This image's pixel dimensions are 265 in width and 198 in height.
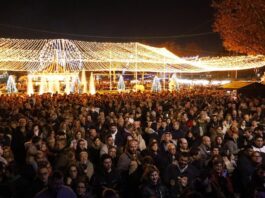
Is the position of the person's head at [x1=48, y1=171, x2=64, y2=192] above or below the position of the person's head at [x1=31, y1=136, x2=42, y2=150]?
above

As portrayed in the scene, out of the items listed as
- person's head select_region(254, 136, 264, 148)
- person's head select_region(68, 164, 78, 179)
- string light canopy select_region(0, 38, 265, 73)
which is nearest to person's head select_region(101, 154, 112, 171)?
person's head select_region(68, 164, 78, 179)

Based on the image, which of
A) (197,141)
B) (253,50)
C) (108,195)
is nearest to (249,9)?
(253,50)

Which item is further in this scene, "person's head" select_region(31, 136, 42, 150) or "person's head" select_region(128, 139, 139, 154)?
"person's head" select_region(31, 136, 42, 150)

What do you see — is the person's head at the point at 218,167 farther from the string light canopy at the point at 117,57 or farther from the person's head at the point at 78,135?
the string light canopy at the point at 117,57

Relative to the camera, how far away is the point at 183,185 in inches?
246

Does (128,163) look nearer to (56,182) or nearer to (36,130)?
(56,182)

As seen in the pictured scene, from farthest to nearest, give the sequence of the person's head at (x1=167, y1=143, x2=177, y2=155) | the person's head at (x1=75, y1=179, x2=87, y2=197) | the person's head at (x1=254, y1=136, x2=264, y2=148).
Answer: the person's head at (x1=254, y1=136, x2=264, y2=148), the person's head at (x1=167, y1=143, x2=177, y2=155), the person's head at (x1=75, y1=179, x2=87, y2=197)

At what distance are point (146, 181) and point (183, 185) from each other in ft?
2.35

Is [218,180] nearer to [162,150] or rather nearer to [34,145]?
[162,150]

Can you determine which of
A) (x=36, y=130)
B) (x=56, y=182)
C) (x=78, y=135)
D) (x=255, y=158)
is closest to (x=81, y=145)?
(x=78, y=135)

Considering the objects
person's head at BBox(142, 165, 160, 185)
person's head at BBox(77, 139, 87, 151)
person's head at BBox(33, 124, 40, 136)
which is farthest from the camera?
person's head at BBox(33, 124, 40, 136)

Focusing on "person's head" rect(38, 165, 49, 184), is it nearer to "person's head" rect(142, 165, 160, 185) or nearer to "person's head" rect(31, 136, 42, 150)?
"person's head" rect(142, 165, 160, 185)

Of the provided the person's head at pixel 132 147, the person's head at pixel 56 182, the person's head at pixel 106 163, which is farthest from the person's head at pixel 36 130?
the person's head at pixel 56 182

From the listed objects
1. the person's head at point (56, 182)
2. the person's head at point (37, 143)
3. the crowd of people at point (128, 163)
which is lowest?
the crowd of people at point (128, 163)
